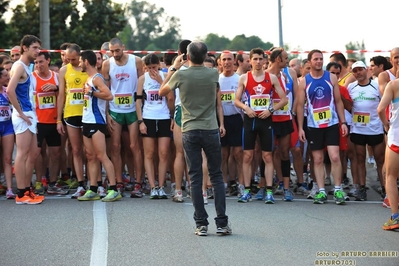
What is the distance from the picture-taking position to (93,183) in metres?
13.4

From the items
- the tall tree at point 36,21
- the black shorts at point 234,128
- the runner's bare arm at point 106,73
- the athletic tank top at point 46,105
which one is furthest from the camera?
the tall tree at point 36,21

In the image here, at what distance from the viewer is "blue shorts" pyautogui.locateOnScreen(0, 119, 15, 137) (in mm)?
13711

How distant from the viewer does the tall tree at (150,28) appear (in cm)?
14850

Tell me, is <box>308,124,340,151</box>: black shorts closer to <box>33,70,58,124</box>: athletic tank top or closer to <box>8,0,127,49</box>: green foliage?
<box>33,70,58,124</box>: athletic tank top

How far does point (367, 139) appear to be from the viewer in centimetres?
1398

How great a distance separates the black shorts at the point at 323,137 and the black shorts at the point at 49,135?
Answer: 13.7 ft

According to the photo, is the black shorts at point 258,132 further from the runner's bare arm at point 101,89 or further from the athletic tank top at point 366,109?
the runner's bare arm at point 101,89

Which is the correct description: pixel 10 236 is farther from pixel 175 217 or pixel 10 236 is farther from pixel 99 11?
pixel 99 11

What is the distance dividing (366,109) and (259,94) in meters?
1.83

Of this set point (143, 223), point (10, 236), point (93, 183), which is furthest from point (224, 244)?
point (93, 183)

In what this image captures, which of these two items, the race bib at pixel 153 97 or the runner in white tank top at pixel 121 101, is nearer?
Result: the race bib at pixel 153 97

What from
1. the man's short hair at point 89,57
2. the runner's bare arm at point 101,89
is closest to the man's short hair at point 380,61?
the runner's bare arm at point 101,89

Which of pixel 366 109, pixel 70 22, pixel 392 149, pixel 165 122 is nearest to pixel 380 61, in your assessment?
pixel 366 109

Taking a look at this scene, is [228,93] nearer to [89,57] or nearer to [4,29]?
[89,57]
